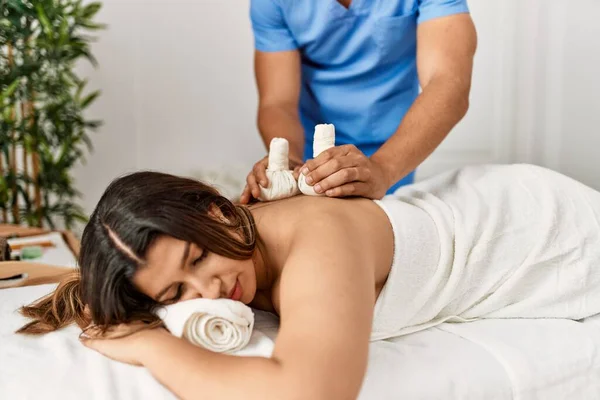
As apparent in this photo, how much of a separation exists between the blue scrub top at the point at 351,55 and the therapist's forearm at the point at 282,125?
0.61 ft

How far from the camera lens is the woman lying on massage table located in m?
1.06

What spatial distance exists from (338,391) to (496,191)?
→ 0.78m

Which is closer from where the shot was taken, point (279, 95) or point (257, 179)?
point (257, 179)

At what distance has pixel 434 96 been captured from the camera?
72.2 inches

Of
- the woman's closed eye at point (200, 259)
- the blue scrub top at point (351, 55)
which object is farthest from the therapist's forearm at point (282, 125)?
the woman's closed eye at point (200, 259)

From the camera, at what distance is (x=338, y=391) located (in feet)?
3.31

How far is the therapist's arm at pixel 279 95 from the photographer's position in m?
2.13

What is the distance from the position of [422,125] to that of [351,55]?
537 mm

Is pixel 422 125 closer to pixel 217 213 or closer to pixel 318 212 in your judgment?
pixel 318 212

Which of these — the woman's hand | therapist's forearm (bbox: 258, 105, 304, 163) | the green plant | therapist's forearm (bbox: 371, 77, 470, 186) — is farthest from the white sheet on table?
the green plant

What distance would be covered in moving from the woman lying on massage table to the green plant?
5.22 ft

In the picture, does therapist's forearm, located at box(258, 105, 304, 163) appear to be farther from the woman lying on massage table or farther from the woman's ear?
the woman's ear

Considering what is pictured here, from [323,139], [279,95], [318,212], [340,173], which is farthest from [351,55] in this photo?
[318,212]

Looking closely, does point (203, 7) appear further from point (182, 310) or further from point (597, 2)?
point (182, 310)
